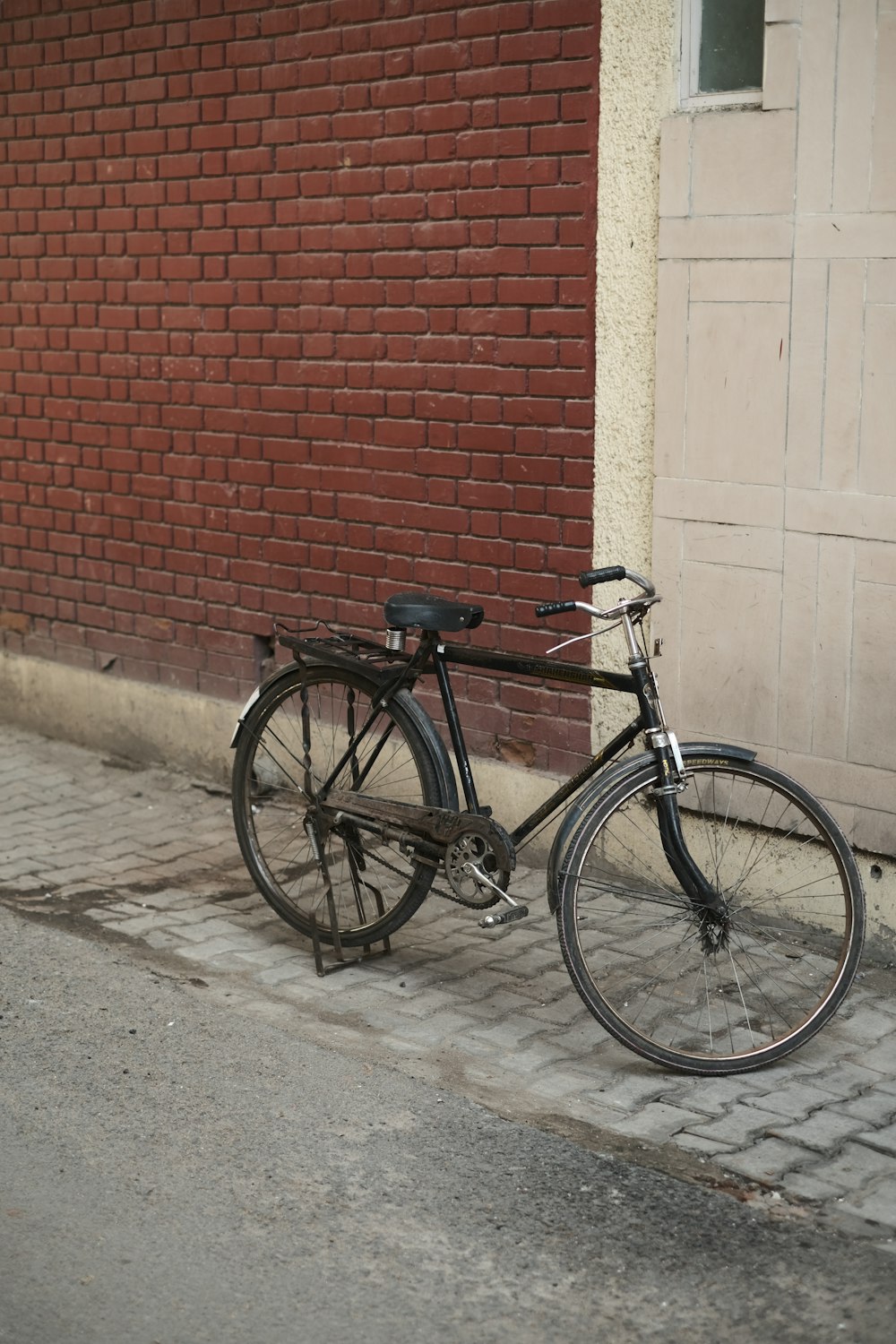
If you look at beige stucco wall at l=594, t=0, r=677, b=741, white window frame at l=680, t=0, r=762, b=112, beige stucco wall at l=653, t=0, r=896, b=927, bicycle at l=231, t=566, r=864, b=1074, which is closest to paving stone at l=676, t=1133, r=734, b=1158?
bicycle at l=231, t=566, r=864, b=1074

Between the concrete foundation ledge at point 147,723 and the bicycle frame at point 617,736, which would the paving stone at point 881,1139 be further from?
the concrete foundation ledge at point 147,723

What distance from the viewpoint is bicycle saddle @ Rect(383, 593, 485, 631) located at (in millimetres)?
4797

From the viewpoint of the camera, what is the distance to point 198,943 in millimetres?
5426

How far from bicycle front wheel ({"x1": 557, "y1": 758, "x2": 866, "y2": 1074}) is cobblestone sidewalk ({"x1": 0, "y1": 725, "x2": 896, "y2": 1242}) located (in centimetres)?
13

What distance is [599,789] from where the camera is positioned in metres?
4.41

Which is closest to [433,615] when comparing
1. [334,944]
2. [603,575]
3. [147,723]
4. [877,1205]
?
[603,575]

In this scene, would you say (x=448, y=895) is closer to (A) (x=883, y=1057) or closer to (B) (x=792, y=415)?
(A) (x=883, y=1057)

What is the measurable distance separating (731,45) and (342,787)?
2642mm

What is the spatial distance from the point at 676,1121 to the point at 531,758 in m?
2.12

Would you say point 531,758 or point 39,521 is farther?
point 39,521

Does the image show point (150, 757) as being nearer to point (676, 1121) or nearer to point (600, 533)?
point (600, 533)

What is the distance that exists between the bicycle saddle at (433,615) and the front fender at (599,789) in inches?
26.2

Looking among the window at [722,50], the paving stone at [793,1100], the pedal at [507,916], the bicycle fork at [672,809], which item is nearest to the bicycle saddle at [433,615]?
the bicycle fork at [672,809]

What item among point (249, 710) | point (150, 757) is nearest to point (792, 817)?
point (249, 710)
